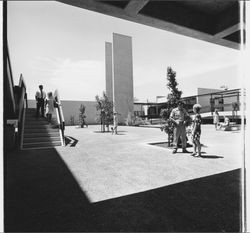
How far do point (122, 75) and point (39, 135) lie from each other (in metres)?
22.3

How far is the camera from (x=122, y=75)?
98.1 feet

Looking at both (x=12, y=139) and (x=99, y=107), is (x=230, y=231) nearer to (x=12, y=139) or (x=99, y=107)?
(x=12, y=139)

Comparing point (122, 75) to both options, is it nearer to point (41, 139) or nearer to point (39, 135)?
point (39, 135)

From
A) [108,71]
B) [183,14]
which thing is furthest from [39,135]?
[108,71]

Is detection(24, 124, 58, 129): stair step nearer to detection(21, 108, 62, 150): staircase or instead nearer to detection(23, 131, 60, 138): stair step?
detection(21, 108, 62, 150): staircase

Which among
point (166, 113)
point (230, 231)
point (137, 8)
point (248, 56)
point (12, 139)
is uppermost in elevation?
point (137, 8)

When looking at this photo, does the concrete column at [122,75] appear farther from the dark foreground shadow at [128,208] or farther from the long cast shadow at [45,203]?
the dark foreground shadow at [128,208]

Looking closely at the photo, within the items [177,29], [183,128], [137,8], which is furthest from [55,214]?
[183,128]

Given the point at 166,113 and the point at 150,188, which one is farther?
the point at 166,113

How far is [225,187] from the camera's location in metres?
3.68

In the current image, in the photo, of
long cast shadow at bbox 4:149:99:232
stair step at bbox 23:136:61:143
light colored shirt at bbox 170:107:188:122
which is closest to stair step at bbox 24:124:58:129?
stair step at bbox 23:136:61:143

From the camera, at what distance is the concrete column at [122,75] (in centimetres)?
2941

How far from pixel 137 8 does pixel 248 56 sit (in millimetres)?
2086

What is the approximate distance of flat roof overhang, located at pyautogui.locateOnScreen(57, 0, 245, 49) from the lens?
3.05 metres
